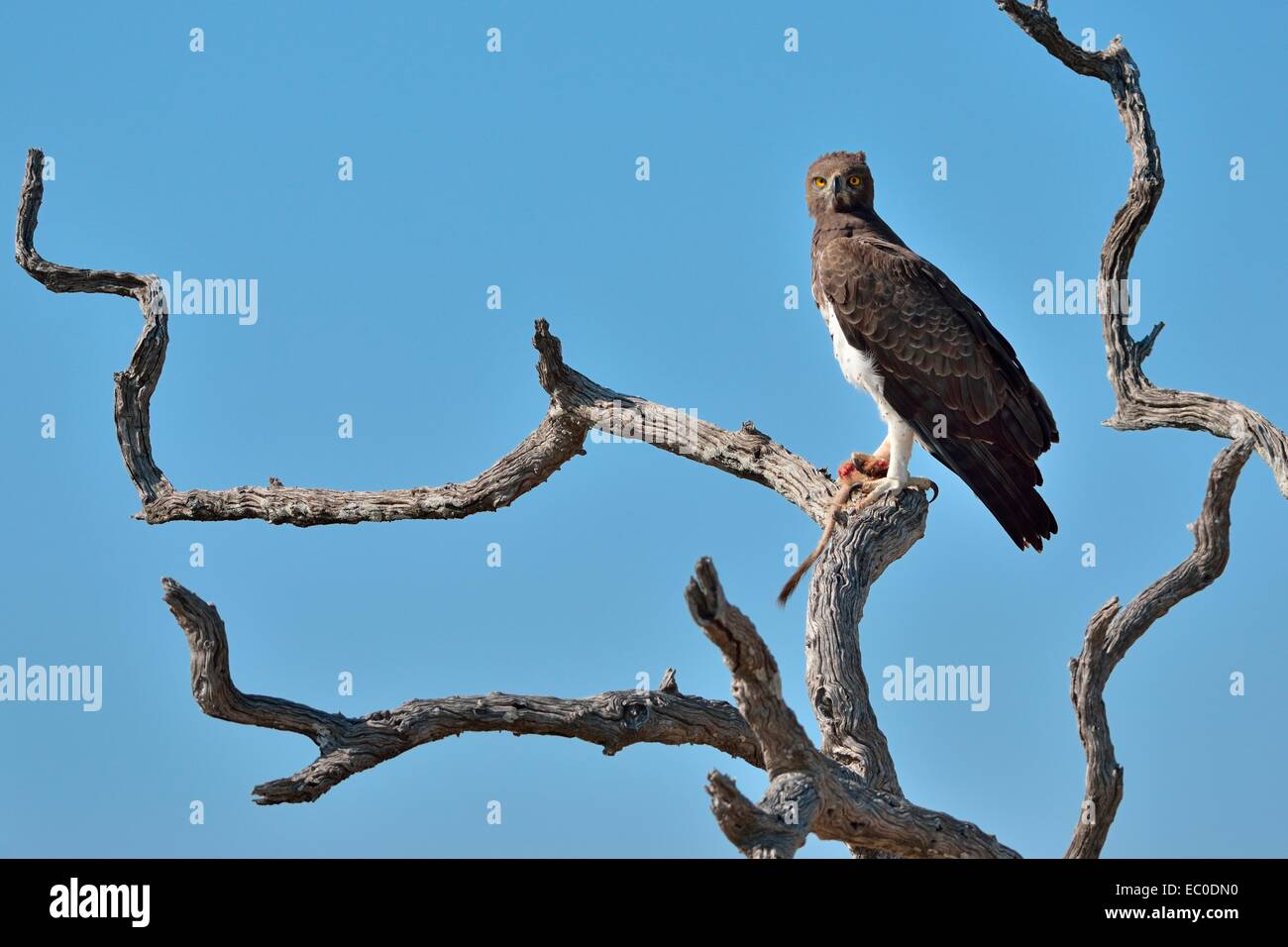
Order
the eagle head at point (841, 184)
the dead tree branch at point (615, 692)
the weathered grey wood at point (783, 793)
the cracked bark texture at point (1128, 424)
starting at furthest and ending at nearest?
the eagle head at point (841, 184), the cracked bark texture at point (1128, 424), the dead tree branch at point (615, 692), the weathered grey wood at point (783, 793)

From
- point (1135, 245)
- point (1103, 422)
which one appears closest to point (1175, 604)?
point (1103, 422)

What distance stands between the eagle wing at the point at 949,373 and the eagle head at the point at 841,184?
488mm

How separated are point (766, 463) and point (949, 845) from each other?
9.50 feet

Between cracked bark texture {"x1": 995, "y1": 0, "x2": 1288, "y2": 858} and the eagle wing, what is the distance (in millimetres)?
897

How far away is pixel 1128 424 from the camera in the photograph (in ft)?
30.4

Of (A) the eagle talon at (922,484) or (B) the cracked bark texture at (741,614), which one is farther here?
(A) the eagle talon at (922,484)

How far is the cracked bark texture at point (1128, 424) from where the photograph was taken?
7.28 metres

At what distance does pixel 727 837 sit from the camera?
4.09m

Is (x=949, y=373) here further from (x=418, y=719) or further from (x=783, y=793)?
(x=783, y=793)

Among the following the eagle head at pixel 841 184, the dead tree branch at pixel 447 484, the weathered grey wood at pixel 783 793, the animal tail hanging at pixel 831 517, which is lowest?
the weathered grey wood at pixel 783 793

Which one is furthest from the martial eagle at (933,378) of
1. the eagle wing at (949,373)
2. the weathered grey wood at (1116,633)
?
the weathered grey wood at (1116,633)

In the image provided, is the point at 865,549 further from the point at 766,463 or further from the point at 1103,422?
the point at 1103,422

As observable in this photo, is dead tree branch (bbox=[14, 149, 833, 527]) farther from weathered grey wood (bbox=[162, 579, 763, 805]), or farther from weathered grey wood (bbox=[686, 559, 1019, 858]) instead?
weathered grey wood (bbox=[686, 559, 1019, 858])

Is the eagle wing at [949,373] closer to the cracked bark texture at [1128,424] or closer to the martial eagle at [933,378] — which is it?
the martial eagle at [933,378]
